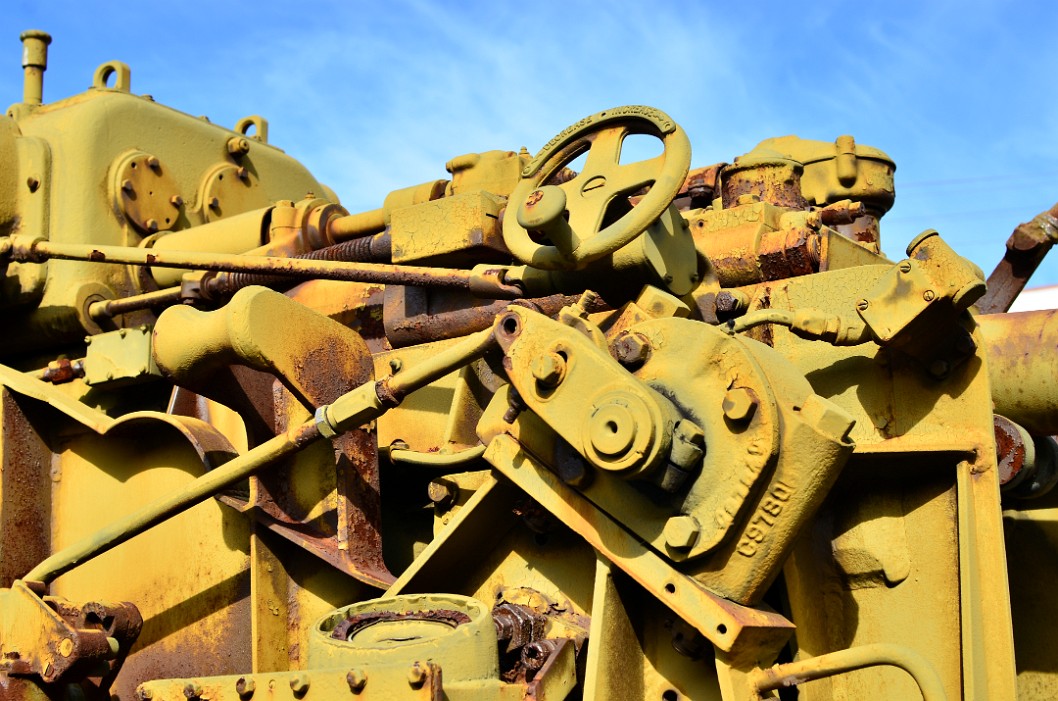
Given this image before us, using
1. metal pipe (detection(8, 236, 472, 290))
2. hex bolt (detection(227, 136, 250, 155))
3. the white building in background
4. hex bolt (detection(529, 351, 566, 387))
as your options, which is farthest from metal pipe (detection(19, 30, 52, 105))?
the white building in background

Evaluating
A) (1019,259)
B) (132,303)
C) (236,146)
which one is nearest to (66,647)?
(132,303)

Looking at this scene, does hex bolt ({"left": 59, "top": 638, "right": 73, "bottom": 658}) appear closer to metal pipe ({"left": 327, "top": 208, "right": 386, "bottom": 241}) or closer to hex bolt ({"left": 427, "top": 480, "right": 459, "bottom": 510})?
hex bolt ({"left": 427, "top": 480, "right": 459, "bottom": 510})

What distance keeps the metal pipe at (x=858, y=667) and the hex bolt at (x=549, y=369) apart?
74cm

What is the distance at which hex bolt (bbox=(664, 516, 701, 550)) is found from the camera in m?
2.86

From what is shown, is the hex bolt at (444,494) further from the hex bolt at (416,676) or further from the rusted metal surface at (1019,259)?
the rusted metal surface at (1019,259)

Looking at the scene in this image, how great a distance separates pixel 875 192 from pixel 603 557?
9.08ft

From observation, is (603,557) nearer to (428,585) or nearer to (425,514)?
(428,585)

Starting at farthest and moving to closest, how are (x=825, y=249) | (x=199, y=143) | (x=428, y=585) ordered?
(x=199, y=143), (x=825, y=249), (x=428, y=585)

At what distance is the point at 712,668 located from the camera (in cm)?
302

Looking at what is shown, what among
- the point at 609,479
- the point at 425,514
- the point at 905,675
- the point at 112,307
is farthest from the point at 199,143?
the point at 905,675

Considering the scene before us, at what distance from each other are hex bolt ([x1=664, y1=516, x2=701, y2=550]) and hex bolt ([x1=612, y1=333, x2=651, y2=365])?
0.37m

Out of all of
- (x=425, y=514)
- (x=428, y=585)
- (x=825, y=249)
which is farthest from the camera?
(x=425, y=514)

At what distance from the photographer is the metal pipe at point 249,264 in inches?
156

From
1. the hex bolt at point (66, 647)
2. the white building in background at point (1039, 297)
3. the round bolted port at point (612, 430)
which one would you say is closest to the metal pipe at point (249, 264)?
the round bolted port at point (612, 430)
